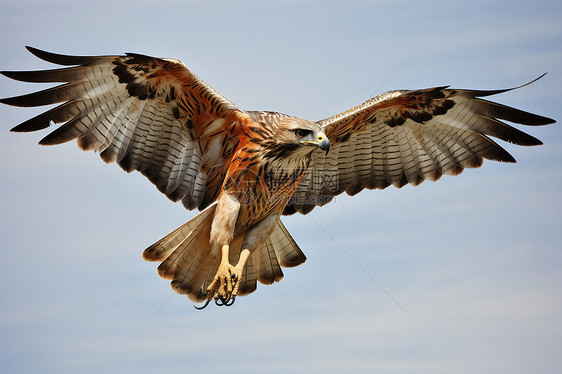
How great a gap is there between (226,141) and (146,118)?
3.41ft

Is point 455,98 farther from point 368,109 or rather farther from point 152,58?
point 152,58

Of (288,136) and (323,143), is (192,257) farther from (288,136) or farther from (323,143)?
(323,143)

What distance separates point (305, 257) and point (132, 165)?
8.33 ft

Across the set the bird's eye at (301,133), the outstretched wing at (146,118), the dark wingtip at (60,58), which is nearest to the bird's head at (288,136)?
the bird's eye at (301,133)

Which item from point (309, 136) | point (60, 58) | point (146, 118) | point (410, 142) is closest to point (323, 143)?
point (309, 136)

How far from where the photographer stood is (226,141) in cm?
1019

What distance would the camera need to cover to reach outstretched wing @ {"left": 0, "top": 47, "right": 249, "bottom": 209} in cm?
949

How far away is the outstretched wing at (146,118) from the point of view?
31.1 ft

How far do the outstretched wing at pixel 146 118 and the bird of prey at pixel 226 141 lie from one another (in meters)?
0.01

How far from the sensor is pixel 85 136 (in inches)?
384

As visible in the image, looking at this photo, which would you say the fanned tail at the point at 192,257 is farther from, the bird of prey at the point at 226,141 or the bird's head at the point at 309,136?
the bird's head at the point at 309,136

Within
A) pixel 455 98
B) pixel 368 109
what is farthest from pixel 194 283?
pixel 455 98

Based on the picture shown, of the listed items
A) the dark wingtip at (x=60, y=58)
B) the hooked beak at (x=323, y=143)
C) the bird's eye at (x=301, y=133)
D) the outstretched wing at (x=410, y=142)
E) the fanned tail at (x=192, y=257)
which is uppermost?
the dark wingtip at (x=60, y=58)

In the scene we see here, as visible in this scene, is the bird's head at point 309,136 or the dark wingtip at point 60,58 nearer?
the dark wingtip at point 60,58
